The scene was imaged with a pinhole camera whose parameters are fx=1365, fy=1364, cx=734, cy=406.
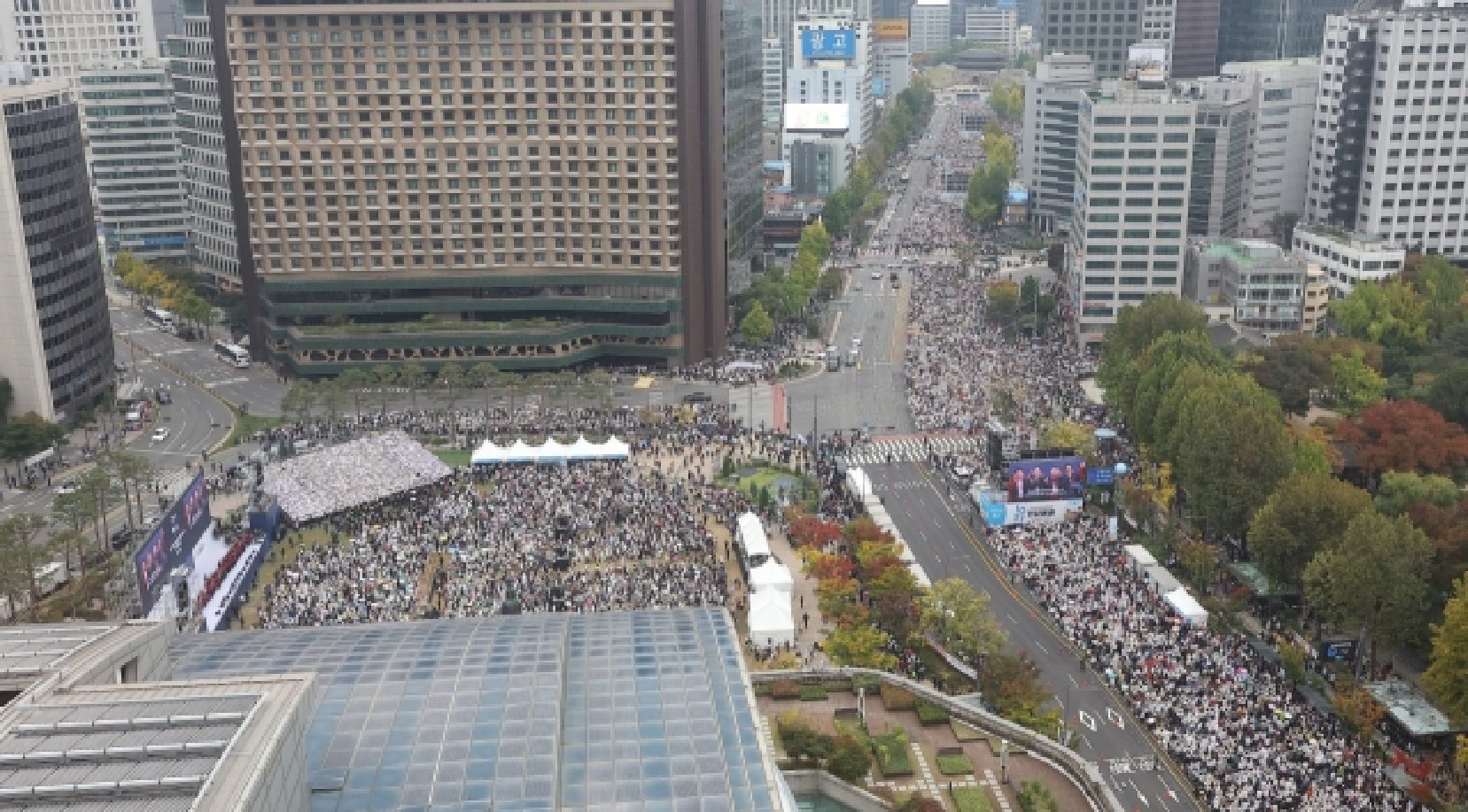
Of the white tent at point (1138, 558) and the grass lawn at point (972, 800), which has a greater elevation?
the grass lawn at point (972, 800)

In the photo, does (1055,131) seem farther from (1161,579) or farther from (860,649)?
(860,649)

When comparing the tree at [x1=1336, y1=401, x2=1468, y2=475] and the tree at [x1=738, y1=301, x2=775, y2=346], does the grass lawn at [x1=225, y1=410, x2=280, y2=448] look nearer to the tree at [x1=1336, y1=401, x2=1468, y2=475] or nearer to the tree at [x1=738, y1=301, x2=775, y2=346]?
the tree at [x1=738, y1=301, x2=775, y2=346]

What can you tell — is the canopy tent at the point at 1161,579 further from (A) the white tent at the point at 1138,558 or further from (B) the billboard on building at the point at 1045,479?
(B) the billboard on building at the point at 1045,479

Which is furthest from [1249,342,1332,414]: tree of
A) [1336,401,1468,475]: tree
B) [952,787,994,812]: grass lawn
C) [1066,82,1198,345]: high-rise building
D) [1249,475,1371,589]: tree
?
[952,787,994,812]: grass lawn

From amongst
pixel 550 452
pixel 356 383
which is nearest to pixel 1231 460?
pixel 550 452

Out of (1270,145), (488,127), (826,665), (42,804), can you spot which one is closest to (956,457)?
(826,665)

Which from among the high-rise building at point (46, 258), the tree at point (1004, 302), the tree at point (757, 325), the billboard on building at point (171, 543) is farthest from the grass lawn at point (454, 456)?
the tree at point (1004, 302)

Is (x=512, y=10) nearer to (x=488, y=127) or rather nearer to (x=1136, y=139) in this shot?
(x=488, y=127)
